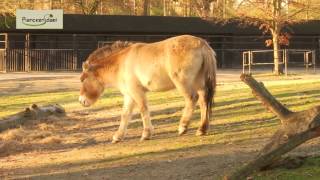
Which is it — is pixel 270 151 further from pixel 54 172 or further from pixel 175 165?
pixel 54 172

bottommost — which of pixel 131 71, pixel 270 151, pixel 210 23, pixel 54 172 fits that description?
pixel 54 172

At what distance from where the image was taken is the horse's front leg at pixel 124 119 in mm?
11124

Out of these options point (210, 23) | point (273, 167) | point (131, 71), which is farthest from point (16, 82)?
point (273, 167)

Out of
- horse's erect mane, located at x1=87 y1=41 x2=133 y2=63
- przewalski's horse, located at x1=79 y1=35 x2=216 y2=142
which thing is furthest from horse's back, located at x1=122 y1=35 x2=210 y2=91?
horse's erect mane, located at x1=87 y1=41 x2=133 y2=63

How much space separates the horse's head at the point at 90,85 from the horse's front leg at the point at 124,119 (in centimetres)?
81

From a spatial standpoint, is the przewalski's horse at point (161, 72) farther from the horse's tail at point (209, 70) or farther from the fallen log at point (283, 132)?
the fallen log at point (283, 132)

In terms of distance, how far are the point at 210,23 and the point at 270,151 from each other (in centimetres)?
4134

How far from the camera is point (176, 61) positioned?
10695mm

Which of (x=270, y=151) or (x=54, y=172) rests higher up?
(x=270, y=151)

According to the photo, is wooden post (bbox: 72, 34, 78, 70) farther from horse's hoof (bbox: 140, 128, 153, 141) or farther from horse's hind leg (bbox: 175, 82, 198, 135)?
horse's hind leg (bbox: 175, 82, 198, 135)

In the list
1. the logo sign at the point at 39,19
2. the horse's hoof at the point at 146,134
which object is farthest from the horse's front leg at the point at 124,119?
the logo sign at the point at 39,19

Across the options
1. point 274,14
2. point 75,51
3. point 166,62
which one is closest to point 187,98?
point 166,62

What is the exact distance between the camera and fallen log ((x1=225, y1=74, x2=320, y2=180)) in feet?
19.9

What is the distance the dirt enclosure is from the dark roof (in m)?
27.6
